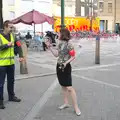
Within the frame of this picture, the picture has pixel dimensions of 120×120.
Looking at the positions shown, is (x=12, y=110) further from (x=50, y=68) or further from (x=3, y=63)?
(x=50, y=68)

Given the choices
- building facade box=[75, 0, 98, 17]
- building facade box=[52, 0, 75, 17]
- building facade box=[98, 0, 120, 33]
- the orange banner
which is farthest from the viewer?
building facade box=[98, 0, 120, 33]

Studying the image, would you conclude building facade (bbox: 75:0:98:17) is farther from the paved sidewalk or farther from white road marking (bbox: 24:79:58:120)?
white road marking (bbox: 24:79:58:120)

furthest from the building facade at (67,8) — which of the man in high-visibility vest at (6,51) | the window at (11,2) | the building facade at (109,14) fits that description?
the man in high-visibility vest at (6,51)

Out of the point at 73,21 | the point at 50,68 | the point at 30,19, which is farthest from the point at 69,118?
the point at 73,21

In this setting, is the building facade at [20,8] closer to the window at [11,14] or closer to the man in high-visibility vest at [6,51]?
the window at [11,14]

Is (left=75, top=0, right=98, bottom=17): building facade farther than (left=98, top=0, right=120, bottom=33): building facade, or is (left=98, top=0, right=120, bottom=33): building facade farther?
(left=98, top=0, right=120, bottom=33): building facade

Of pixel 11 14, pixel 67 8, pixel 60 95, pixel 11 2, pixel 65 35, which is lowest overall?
A: pixel 60 95

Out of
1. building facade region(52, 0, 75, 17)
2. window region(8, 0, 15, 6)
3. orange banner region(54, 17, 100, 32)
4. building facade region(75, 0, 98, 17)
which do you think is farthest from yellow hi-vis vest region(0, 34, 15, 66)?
building facade region(75, 0, 98, 17)

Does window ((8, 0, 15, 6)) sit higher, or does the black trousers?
window ((8, 0, 15, 6))

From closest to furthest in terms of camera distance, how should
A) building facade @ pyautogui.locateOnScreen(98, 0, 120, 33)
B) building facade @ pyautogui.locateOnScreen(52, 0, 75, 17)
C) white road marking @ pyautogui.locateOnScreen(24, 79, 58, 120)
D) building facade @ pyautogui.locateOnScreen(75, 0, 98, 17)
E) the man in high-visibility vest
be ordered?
white road marking @ pyautogui.locateOnScreen(24, 79, 58, 120) < the man in high-visibility vest < building facade @ pyautogui.locateOnScreen(52, 0, 75, 17) < building facade @ pyautogui.locateOnScreen(75, 0, 98, 17) < building facade @ pyautogui.locateOnScreen(98, 0, 120, 33)

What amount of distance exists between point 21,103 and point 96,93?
1.95 meters

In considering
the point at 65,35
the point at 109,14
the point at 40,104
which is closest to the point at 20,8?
the point at 40,104

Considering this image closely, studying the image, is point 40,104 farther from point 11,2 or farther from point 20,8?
point 11,2

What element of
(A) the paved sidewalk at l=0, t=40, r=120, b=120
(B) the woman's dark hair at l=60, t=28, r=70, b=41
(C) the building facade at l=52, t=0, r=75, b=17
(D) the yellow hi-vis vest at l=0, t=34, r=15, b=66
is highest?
(C) the building facade at l=52, t=0, r=75, b=17
